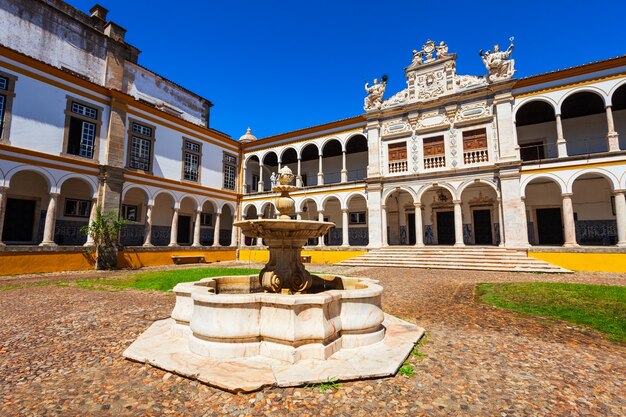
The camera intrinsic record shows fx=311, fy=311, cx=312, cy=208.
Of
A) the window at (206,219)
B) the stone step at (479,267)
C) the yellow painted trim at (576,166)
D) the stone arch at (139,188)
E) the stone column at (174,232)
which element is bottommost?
the stone step at (479,267)

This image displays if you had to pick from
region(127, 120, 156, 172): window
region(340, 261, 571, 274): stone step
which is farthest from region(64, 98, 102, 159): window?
region(340, 261, 571, 274): stone step

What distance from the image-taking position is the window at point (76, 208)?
48.5ft

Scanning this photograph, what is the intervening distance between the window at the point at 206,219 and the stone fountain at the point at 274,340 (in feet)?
58.6

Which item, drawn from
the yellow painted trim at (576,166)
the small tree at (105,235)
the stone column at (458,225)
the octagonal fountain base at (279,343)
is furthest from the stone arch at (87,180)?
the yellow painted trim at (576,166)

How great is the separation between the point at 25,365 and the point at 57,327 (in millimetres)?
1564

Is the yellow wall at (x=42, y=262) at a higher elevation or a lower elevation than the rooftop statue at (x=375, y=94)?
lower

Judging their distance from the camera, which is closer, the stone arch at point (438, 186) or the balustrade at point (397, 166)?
the stone arch at point (438, 186)

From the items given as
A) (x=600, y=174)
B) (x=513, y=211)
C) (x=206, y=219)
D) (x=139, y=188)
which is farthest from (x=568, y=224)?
(x=139, y=188)

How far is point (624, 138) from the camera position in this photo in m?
15.4

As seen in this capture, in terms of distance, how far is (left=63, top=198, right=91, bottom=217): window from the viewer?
48.5 ft

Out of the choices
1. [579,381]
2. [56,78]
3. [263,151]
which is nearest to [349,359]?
[579,381]

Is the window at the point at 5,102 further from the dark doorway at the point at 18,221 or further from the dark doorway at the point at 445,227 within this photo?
the dark doorway at the point at 445,227

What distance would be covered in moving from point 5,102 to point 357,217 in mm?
17917

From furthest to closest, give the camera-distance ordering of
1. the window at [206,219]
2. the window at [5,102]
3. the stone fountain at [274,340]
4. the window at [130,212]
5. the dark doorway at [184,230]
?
the window at [206,219] < the dark doorway at [184,230] < the window at [130,212] < the window at [5,102] < the stone fountain at [274,340]
